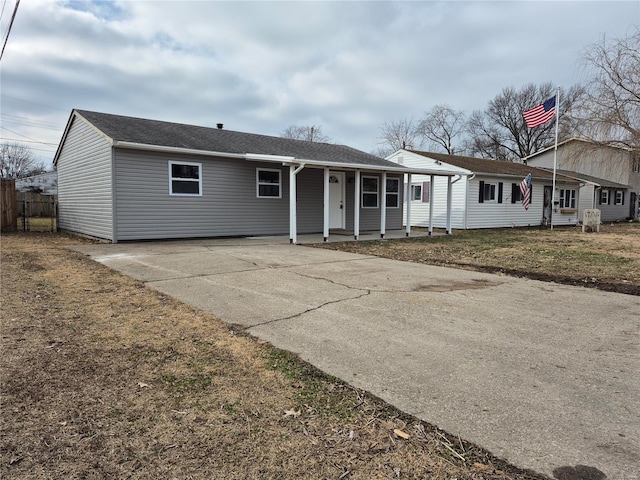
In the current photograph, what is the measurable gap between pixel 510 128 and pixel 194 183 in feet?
134

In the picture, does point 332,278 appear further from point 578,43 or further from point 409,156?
point 578,43

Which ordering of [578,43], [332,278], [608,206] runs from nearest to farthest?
[332,278]
[578,43]
[608,206]

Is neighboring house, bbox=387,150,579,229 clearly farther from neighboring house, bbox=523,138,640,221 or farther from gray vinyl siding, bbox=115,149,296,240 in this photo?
gray vinyl siding, bbox=115,149,296,240

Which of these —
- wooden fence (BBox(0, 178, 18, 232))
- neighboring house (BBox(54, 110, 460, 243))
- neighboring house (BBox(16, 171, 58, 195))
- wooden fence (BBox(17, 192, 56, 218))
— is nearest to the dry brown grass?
neighboring house (BBox(54, 110, 460, 243))

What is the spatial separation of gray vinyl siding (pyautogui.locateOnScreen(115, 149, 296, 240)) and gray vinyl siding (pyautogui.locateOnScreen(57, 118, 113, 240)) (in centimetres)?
50

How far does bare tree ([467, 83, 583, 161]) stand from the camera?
42031 mm

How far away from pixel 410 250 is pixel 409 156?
477 inches

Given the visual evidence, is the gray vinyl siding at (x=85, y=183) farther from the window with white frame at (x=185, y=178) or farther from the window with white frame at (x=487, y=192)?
the window with white frame at (x=487, y=192)

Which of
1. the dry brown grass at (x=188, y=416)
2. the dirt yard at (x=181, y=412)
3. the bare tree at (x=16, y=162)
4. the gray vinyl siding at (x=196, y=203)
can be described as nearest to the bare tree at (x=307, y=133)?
the bare tree at (x=16, y=162)

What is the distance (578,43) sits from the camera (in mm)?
20047

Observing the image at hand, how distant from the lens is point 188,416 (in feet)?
7.97

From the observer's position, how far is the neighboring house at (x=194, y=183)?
11.7m

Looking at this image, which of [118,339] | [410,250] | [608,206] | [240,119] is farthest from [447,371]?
[240,119]

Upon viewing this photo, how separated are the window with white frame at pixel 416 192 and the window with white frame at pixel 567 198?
10072 mm
